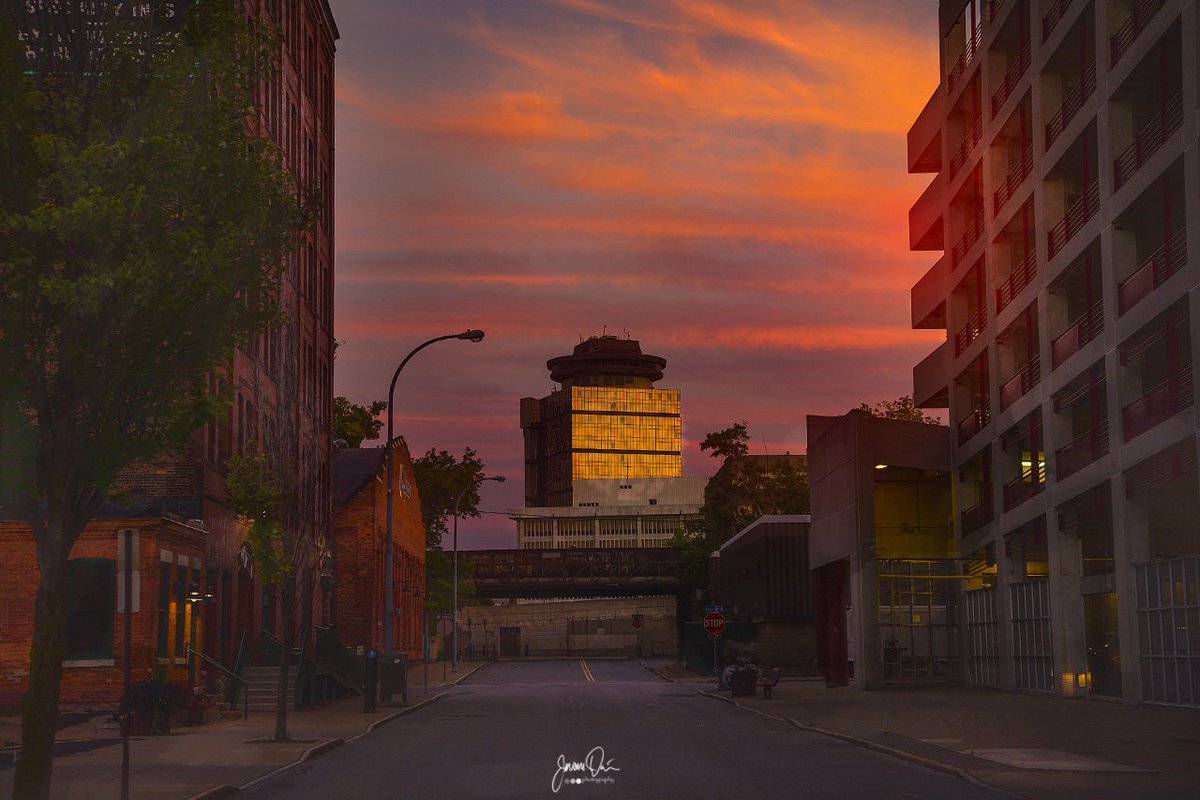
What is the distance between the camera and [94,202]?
16219 mm

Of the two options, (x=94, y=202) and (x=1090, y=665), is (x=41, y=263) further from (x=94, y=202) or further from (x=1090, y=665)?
(x=1090, y=665)

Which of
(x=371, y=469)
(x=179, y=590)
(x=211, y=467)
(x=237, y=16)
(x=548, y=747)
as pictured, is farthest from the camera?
(x=371, y=469)

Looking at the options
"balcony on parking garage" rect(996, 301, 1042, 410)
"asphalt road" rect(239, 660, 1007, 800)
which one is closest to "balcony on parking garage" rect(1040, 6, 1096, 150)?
"balcony on parking garage" rect(996, 301, 1042, 410)

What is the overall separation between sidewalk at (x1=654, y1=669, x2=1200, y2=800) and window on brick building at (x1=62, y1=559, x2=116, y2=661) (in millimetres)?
15721

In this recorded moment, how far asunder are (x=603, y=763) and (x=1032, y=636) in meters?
28.8

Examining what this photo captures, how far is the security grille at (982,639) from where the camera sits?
5184 cm

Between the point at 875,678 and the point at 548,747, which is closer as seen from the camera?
the point at 548,747

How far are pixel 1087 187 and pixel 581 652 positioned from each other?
356 feet

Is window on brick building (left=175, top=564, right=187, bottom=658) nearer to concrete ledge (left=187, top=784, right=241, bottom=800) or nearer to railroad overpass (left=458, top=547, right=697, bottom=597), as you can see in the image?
concrete ledge (left=187, top=784, right=241, bottom=800)

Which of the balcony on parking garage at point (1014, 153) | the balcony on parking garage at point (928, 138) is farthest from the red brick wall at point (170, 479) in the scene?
the balcony on parking garage at point (928, 138)

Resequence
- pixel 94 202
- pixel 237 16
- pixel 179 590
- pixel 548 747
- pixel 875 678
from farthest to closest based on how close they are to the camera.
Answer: pixel 875 678 < pixel 179 590 < pixel 548 747 < pixel 237 16 < pixel 94 202

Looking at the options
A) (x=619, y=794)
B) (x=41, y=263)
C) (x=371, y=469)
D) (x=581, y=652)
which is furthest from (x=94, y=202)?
(x=581, y=652)

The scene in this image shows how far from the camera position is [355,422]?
91062 mm

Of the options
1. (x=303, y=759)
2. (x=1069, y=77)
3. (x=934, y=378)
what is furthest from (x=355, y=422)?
(x=303, y=759)
